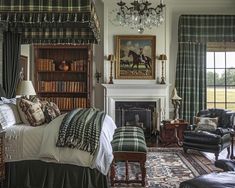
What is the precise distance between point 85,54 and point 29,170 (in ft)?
16.1

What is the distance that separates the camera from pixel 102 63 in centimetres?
859

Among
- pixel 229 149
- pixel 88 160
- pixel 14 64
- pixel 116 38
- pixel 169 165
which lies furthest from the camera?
pixel 116 38

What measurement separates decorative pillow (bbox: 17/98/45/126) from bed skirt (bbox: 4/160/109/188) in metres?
0.64

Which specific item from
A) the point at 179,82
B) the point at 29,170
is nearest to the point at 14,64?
the point at 29,170

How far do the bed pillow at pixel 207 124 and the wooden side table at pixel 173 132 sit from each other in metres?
0.57

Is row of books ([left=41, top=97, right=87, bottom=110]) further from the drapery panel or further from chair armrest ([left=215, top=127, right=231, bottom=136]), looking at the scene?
chair armrest ([left=215, top=127, right=231, bottom=136])

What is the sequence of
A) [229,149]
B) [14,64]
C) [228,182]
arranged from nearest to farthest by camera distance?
[228,182], [14,64], [229,149]

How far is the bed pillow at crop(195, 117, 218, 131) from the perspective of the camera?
6652mm

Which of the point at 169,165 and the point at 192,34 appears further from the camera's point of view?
the point at 192,34

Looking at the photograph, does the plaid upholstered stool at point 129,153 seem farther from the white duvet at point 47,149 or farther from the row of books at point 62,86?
the row of books at point 62,86

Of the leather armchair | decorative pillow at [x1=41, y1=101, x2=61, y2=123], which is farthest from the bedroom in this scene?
decorative pillow at [x1=41, y1=101, x2=61, y2=123]

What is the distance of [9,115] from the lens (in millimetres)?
4574

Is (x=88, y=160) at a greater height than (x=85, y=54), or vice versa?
(x=85, y=54)

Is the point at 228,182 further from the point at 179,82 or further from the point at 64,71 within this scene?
the point at 64,71
